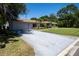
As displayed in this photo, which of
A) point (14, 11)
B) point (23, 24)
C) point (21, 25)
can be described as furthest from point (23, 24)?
point (14, 11)

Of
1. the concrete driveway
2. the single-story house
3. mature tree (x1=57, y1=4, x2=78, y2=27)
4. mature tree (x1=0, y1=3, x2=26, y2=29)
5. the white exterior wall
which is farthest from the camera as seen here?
mature tree (x1=0, y1=3, x2=26, y2=29)

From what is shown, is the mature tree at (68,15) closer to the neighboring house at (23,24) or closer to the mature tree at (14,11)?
the neighboring house at (23,24)

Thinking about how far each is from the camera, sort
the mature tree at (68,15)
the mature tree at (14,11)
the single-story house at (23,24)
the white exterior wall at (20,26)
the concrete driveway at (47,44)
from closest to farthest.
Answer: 1. the concrete driveway at (47,44)
2. the mature tree at (68,15)
3. the white exterior wall at (20,26)
4. the single-story house at (23,24)
5. the mature tree at (14,11)

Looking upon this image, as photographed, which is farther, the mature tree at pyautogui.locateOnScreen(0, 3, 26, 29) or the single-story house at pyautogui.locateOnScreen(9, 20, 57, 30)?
the mature tree at pyautogui.locateOnScreen(0, 3, 26, 29)

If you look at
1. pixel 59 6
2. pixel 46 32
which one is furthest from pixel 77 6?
pixel 46 32

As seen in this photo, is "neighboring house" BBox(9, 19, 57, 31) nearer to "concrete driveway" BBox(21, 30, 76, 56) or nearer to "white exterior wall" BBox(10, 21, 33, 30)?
"white exterior wall" BBox(10, 21, 33, 30)

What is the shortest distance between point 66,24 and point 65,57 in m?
5.64

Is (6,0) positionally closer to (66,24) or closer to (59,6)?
(59,6)

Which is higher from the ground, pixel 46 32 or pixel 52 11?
pixel 52 11

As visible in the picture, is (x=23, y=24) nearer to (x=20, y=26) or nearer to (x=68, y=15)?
(x=20, y=26)

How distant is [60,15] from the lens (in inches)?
499

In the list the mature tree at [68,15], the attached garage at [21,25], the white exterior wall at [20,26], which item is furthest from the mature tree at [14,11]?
the mature tree at [68,15]

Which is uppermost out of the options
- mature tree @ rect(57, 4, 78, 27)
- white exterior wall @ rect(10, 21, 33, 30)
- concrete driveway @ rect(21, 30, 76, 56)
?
mature tree @ rect(57, 4, 78, 27)

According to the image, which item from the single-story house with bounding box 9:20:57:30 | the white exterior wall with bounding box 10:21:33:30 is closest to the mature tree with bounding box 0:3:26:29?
the single-story house with bounding box 9:20:57:30
